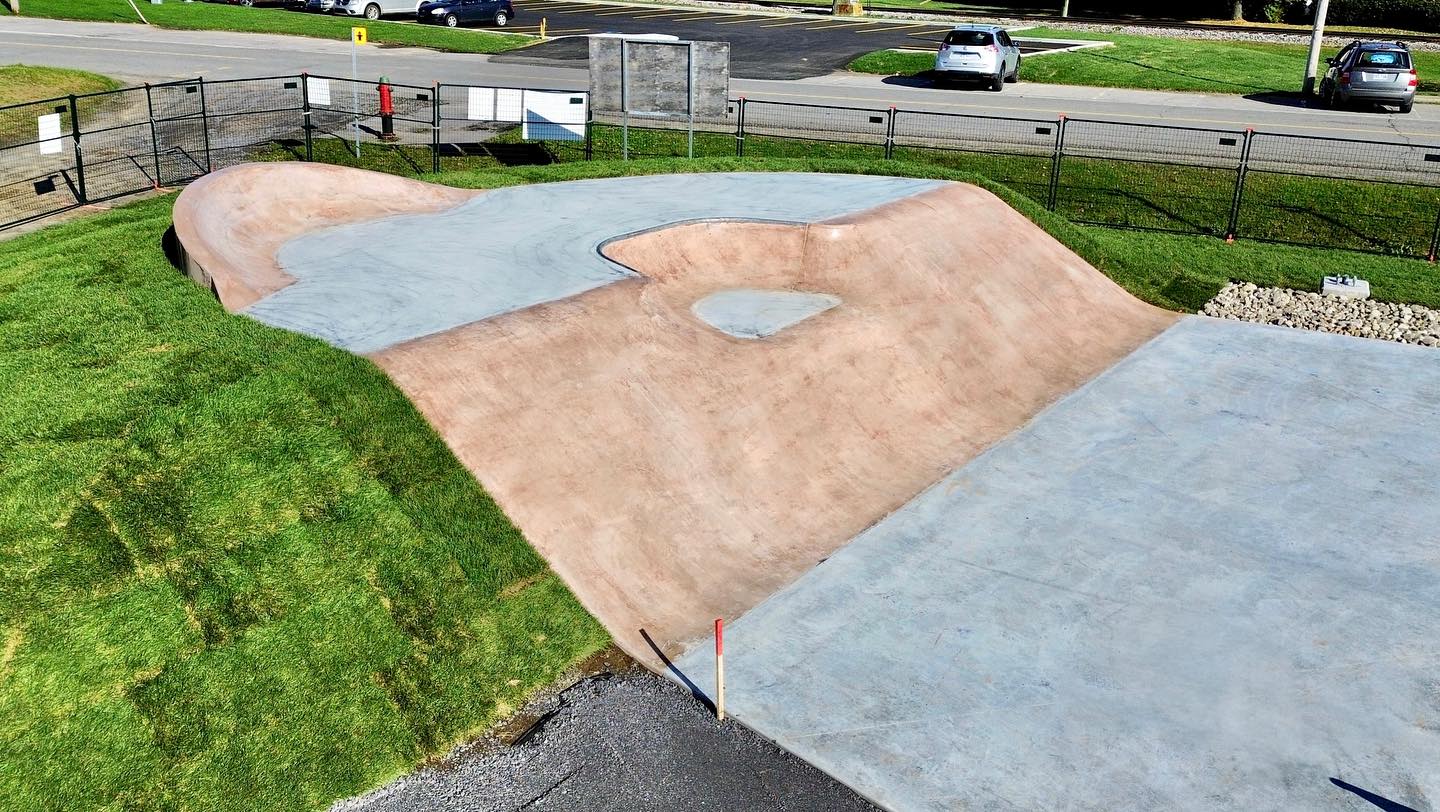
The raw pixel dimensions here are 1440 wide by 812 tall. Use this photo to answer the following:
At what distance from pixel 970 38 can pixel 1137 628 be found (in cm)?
2963

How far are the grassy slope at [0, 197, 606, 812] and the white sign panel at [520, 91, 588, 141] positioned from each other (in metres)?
13.4

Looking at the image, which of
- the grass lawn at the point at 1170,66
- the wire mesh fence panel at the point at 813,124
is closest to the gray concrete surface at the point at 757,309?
the wire mesh fence panel at the point at 813,124

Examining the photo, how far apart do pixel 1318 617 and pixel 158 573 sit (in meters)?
10.2

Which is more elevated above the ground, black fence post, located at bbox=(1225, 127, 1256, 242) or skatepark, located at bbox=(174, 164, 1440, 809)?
black fence post, located at bbox=(1225, 127, 1256, 242)

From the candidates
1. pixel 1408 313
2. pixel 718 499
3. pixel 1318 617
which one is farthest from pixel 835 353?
pixel 1408 313

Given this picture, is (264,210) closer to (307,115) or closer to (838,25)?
(307,115)

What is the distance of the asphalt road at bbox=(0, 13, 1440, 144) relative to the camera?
1245 inches

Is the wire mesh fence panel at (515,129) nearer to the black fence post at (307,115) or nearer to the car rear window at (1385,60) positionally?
the black fence post at (307,115)

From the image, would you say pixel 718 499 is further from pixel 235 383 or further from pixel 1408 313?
pixel 1408 313

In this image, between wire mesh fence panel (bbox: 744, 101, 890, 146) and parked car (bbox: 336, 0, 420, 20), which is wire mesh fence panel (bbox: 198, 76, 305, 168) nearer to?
wire mesh fence panel (bbox: 744, 101, 890, 146)

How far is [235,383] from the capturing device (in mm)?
11398

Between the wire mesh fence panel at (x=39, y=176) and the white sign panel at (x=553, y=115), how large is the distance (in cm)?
879

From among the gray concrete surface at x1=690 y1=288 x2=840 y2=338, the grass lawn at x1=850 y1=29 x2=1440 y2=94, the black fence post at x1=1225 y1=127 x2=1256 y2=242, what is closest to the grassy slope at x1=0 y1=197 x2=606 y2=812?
the gray concrete surface at x1=690 y1=288 x2=840 y2=338

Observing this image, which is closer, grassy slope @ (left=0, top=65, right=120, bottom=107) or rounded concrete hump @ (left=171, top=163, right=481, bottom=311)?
rounded concrete hump @ (left=171, top=163, right=481, bottom=311)
